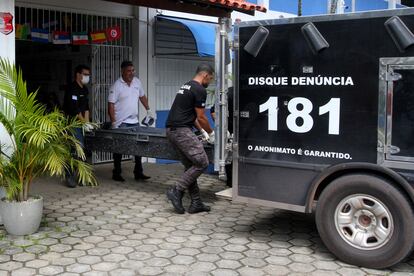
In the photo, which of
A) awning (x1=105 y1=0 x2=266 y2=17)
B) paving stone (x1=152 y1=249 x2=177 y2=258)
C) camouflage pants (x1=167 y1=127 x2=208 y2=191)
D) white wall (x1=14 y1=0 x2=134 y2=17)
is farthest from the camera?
white wall (x1=14 y1=0 x2=134 y2=17)

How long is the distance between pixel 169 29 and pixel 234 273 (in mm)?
6580

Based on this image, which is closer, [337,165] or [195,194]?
[337,165]

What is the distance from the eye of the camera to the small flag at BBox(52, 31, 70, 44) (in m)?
8.51

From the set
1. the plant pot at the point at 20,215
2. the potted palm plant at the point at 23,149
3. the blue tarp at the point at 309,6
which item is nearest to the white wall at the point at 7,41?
the potted palm plant at the point at 23,149

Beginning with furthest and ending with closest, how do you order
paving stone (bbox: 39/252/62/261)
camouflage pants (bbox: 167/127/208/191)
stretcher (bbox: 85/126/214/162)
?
stretcher (bbox: 85/126/214/162) → camouflage pants (bbox: 167/127/208/191) → paving stone (bbox: 39/252/62/261)

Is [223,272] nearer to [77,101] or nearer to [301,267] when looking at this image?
[301,267]

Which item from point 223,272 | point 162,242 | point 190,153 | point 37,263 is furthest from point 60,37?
point 223,272

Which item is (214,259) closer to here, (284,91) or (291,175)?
(291,175)

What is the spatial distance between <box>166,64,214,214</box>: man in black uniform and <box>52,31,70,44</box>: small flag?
356cm

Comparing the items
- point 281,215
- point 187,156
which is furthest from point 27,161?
point 281,215

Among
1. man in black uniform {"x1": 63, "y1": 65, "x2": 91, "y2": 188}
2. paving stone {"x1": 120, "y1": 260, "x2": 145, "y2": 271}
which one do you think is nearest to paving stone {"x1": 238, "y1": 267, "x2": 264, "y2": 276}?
paving stone {"x1": 120, "y1": 260, "x2": 145, "y2": 271}

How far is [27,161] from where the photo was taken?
16.4 feet

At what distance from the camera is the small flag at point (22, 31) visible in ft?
26.1

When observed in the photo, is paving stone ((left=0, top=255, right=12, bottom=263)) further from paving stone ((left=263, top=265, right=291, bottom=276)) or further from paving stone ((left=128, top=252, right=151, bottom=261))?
paving stone ((left=263, top=265, right=291, bottom=276))
